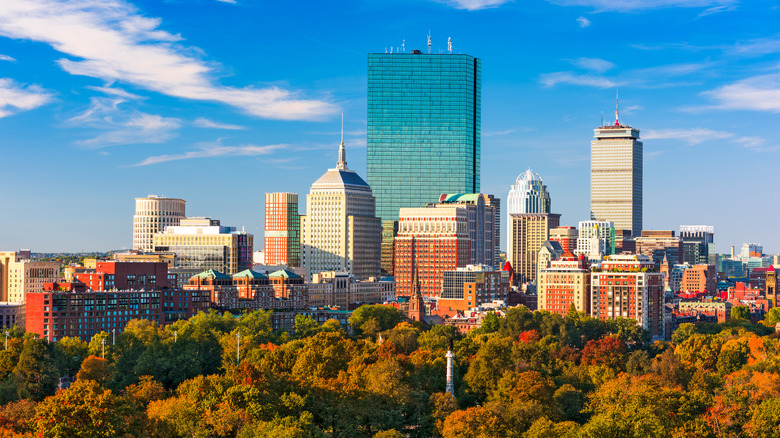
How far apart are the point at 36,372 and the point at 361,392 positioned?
148 ft

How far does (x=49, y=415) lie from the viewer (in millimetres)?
105062

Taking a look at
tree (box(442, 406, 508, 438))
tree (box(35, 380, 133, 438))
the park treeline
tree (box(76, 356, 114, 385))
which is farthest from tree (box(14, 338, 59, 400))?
tree (box(442, 406, 508, 438))

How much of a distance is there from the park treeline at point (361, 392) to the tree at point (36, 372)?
19 cm

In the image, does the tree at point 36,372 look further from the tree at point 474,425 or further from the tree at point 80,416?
the tree at point 474,425

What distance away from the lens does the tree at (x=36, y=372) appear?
14900 centimetres

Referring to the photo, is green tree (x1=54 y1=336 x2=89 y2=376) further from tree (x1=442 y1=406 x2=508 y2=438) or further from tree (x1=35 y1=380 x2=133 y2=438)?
tree (x1=442 y1=406 x2=508 y2=438)

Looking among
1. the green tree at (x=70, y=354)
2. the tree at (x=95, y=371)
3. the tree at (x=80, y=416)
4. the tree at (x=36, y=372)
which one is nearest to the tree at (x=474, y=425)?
the tree at (x=80, y=416)

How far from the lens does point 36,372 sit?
152 meters

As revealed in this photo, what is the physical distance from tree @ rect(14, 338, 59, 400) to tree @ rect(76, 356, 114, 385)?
375cm

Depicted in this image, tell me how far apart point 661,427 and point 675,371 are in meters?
52.1

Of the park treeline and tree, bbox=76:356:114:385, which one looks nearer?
the park treeline

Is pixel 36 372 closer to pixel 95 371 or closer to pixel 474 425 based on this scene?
pixel 95 371

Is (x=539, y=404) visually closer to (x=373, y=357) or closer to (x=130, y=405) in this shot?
(x=373, y=357)

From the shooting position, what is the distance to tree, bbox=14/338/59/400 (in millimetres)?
149000
